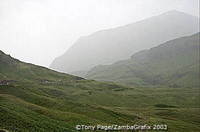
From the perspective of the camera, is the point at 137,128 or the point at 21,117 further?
the point at 137,128

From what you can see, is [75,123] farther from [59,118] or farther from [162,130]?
[162,130]

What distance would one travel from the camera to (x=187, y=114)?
152500 mm

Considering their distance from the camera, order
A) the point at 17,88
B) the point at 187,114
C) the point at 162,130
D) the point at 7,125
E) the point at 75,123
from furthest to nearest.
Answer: the point at 187,114 < the point at 17,88 < the point at 162,130 < the point at 75,123 < the point at 7,125

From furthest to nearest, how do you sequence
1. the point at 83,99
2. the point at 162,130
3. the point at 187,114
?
the point at 83,99 → the point at 187,114 → the point at 162,130

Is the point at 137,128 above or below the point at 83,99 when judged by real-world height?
below

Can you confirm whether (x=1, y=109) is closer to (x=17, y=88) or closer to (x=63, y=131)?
(x=63, y=131)

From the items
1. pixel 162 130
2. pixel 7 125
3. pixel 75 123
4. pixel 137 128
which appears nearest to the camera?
pixel 7 125

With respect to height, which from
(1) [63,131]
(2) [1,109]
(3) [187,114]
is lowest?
(1) [63,131]

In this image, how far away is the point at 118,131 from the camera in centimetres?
8019

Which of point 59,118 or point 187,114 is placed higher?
point 187,114

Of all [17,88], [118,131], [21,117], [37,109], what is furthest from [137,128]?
[17,88]

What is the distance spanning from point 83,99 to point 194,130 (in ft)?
267

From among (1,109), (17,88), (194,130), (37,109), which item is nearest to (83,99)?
(17,88)

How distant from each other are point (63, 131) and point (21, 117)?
10.7 metres
